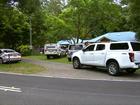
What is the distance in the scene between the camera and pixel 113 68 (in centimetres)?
1966

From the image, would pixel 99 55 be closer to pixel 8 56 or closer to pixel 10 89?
pixel 10 89

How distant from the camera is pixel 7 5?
97.2 ft

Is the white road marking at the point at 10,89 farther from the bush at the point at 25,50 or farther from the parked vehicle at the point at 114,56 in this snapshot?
the bush at the point at 25,50

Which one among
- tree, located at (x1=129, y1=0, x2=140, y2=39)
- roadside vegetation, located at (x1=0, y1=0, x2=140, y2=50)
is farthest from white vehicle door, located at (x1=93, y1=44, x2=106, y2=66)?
roadside vegetation, located at (x1=0, y1=0, x2=140, y2=50)

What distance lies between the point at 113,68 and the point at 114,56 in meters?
0.75

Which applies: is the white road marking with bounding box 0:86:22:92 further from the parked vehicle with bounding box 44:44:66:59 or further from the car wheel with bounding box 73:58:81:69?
the parked vehicle with bounding box 44:44:66:59

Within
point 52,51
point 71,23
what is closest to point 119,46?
point 52,51

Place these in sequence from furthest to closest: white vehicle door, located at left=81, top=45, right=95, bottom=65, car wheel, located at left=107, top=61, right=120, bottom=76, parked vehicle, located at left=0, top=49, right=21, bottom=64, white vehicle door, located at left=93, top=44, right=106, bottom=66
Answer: parked vehicle, located at left=0, top=49, right=21, bottom=64 < white vehicle door, located at left=81, top=45, right=95, bottom=65 < white vehicle door, located at left=93, top=44, right=106, bottom=66 < car wheel, located at left=107, top=61, right=120, bottom=76

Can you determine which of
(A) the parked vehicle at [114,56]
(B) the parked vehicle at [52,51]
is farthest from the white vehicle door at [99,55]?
(B) the parked vehicle at [52,51]

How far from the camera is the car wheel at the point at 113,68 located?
1939 cm

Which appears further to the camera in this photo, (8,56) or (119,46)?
(8,56)

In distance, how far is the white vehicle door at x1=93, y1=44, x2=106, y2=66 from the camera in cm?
2058

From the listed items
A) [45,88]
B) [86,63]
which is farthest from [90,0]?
[45,88]

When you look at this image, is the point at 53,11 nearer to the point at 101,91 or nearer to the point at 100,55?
the point at 100,55
